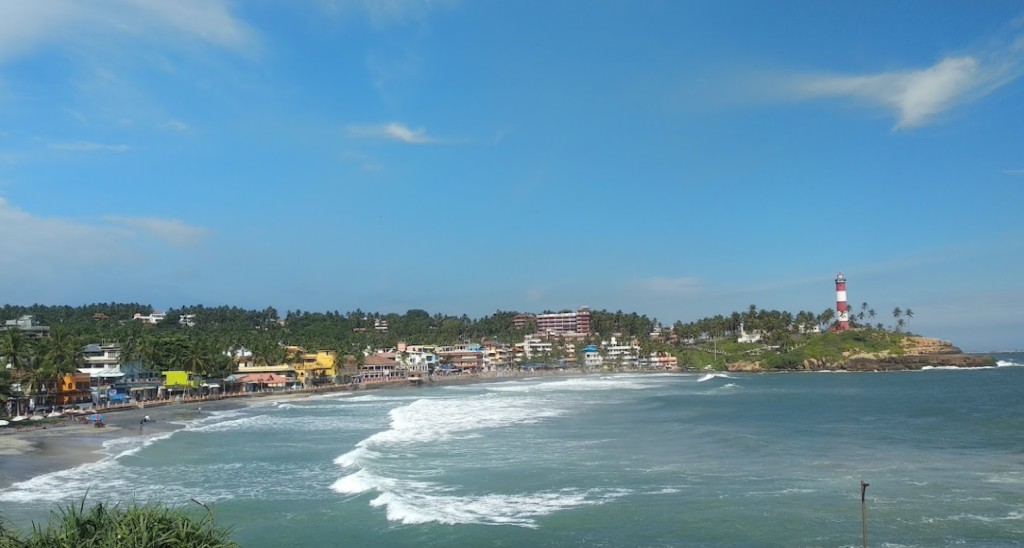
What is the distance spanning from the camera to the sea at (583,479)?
1934 cm

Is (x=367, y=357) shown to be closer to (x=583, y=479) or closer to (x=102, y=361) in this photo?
(x=102, y=361)

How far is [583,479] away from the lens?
26.0 meters

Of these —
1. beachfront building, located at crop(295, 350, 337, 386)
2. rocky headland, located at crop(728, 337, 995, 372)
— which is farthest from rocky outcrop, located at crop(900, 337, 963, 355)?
beachfront building, located at crop(295, 350, 337, 386)

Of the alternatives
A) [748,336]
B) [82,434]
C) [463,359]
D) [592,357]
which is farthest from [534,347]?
[82,434]

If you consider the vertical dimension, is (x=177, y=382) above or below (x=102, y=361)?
below

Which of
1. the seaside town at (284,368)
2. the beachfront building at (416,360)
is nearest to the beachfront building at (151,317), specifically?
the seaside town at (284,368)

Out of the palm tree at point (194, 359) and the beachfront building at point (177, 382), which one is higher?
the palm tree at point (194, 359)

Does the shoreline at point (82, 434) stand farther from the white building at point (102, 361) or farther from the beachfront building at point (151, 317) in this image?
the beachfront building at point (151, 317)

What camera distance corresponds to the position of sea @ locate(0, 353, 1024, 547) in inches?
762

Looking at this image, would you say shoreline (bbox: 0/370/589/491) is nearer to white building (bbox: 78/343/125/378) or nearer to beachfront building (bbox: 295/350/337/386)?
white building (bbox: 78/343/125/378)

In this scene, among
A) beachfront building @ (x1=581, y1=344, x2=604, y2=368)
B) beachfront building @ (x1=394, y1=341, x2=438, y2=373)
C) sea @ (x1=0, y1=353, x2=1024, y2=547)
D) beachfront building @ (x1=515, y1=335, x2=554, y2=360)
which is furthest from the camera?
beachfront building @ (x1=515, y1=335, x2=554, y2=360)

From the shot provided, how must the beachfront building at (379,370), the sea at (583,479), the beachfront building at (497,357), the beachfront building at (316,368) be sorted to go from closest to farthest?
the sea at (583,479) → the beachfront building at (316,368) → the beachfront building at (379,370) → the beachfront building at (497,357)

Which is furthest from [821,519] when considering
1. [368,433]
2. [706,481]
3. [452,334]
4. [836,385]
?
[452,334]

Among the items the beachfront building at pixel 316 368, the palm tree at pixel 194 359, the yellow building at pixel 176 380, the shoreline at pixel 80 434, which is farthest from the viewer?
the beachfront building at pixel 316 368
